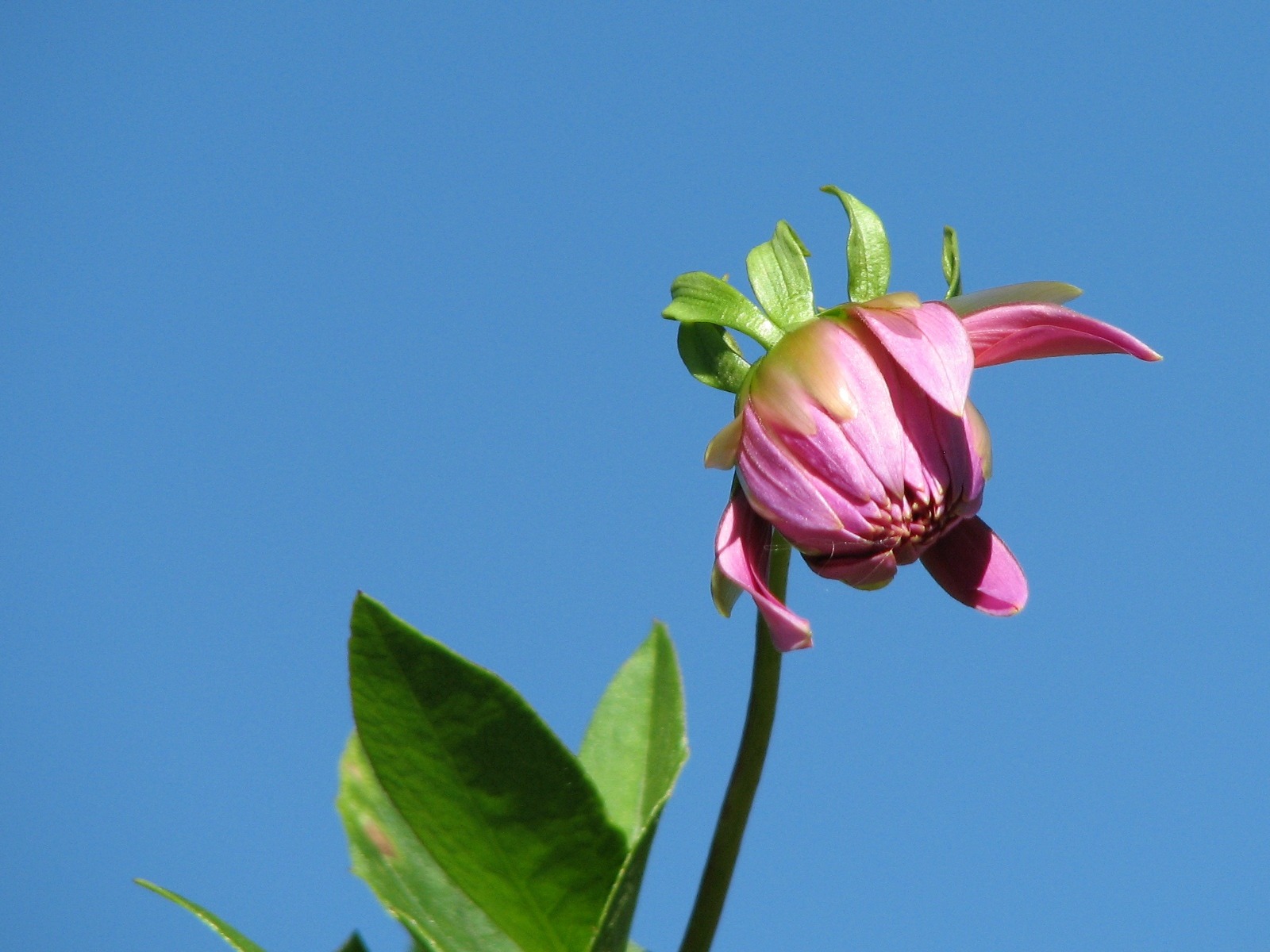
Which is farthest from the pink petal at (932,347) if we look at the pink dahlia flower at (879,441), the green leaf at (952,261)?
the green leaf at (952,261)

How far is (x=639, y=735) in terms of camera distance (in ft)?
3.10

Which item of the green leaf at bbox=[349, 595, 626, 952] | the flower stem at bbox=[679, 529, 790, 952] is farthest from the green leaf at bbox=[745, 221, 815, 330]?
the green leaf at bbox=[349, 595, 626, 952]

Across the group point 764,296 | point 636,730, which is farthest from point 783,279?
point 636,730

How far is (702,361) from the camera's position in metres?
0.88

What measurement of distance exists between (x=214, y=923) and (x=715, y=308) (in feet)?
1.73

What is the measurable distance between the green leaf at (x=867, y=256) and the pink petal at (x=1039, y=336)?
0.08m

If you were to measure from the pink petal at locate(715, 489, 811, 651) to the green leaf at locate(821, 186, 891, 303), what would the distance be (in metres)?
0.23

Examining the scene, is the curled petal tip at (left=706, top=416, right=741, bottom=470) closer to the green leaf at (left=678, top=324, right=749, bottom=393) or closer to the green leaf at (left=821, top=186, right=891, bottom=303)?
the green leaf at (left=678, top=324, right=749, bottom=393)

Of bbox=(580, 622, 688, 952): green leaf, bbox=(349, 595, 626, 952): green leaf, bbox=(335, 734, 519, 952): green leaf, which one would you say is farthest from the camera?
bbox=(580, 622, 688, 952): green leaf

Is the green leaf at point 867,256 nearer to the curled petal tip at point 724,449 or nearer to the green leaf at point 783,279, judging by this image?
the green leaf at point 783,279

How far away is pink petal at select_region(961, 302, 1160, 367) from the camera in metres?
0.83

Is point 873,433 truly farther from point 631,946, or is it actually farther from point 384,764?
point 631,946

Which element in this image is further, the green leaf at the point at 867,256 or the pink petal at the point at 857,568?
the green leaf at the point at 867,256

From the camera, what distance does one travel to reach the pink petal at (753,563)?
67cm
